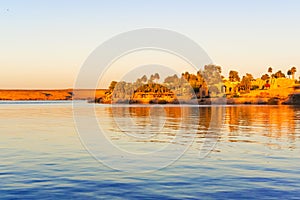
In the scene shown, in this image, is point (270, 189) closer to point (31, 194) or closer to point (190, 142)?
point (31, 194)

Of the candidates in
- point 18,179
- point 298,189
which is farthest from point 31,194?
point 298,189

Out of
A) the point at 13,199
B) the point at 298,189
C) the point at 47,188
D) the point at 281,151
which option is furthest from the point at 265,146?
the point at 13,199

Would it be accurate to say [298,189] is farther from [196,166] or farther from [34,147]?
[34,147]

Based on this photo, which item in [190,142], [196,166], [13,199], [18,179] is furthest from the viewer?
[190,142]

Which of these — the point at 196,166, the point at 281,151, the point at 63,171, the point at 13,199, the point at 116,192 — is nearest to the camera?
the point at 13,199

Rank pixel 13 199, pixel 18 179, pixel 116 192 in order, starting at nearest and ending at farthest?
pixel 13 199
pixel 116 192
pixel 18 179

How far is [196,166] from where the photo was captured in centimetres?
3056

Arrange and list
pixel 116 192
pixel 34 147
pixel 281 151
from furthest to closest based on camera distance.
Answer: pixel 34 147 → pixel 281 151 → pixel 116 192

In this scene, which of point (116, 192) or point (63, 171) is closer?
point (116, 192)

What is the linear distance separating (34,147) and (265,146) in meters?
23.3

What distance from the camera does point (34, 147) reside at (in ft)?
133

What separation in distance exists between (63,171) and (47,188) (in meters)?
5.05

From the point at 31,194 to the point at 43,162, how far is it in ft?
33.4

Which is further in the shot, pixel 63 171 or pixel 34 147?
pixel 34 147
